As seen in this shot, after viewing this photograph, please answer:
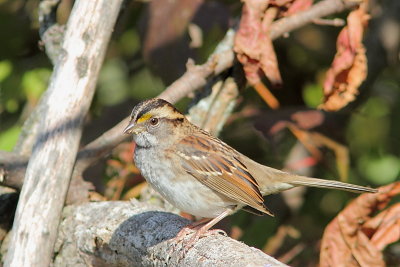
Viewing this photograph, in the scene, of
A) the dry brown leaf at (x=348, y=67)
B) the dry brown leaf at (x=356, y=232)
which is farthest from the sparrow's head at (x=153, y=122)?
the dry brown leaf at (x=356, y=232)

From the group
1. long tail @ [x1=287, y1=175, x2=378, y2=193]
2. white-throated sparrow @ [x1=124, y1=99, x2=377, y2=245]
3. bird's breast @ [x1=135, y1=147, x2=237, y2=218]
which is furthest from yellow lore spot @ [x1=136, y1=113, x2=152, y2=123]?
long tail @ [x1=287, y1=175, x2=378, y2=193]

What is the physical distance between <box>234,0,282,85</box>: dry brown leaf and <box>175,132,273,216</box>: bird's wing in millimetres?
388

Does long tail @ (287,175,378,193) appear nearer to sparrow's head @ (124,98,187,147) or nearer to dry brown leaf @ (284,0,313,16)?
sparrow's head @ (124,98,187,147)

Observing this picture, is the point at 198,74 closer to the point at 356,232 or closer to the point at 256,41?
the point at 256,41

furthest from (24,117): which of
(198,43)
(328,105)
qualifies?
(328,105)

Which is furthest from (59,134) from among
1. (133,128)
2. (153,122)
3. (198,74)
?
(198,74)

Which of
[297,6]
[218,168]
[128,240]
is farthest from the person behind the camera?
[297,6]

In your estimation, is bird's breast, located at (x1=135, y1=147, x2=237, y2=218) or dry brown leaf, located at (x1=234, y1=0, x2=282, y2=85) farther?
dry brown leaf, located at (x1=234, y1=0, x2=282, y2=85)

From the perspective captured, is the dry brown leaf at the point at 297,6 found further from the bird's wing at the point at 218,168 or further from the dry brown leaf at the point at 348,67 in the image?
the bird's wing at the point at 218,168

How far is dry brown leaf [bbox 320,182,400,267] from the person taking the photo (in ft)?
11.1

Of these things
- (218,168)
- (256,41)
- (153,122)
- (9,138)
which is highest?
(256,41)

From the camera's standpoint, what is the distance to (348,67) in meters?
3.74

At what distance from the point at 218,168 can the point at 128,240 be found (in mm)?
579

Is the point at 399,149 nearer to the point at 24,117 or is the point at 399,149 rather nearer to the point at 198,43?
the point at 198,43
